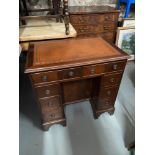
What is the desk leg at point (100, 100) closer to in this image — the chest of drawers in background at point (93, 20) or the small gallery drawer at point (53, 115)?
the small gallery drawer at point (53, 115)

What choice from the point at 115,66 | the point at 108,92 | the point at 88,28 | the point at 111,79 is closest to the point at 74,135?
the point at 108,92

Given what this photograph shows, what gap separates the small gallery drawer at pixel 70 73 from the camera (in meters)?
0.99

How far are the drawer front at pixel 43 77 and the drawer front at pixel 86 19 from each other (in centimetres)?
118

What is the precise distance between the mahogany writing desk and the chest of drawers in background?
28.5 inches

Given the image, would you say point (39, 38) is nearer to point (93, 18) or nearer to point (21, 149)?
point (93, 18)

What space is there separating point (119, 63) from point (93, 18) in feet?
3.66

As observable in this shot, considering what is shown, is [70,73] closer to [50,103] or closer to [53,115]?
[50,103]

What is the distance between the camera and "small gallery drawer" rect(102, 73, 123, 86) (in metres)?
1.15

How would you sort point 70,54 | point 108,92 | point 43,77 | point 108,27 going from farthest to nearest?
point 108,27 → point 108,92 → point 70,54 → point 43,77

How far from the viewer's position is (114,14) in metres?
1.99

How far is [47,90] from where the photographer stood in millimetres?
1062

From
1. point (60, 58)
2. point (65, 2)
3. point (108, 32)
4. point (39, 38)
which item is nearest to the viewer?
point (60, 58)

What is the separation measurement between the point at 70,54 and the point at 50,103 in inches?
17.6
